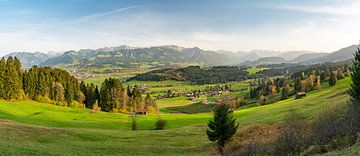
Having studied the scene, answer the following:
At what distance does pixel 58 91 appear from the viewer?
12244cm

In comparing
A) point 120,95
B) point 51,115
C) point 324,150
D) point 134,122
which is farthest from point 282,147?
point 120,95

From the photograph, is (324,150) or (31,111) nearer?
(324,150)

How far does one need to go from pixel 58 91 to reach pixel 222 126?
8766cm

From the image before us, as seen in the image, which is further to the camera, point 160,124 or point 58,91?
point 58,91

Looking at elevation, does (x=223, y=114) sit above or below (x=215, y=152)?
above

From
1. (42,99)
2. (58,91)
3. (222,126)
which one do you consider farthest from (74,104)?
(222,126)

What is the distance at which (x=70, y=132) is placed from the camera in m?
57.5

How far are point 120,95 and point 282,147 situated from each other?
103m

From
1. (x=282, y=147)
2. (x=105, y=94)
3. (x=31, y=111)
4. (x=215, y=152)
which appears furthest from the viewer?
(x=105, y=94)

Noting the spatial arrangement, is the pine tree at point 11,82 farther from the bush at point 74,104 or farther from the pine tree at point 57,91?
the bush at point 74,104

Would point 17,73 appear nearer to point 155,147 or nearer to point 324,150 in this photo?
point 155,147

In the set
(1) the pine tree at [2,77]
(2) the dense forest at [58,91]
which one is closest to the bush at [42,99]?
(2) the dense forest at [58,91]

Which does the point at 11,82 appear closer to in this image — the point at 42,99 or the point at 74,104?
the point at 42,99

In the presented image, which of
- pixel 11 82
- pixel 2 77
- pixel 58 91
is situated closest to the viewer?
pixel 2 77
